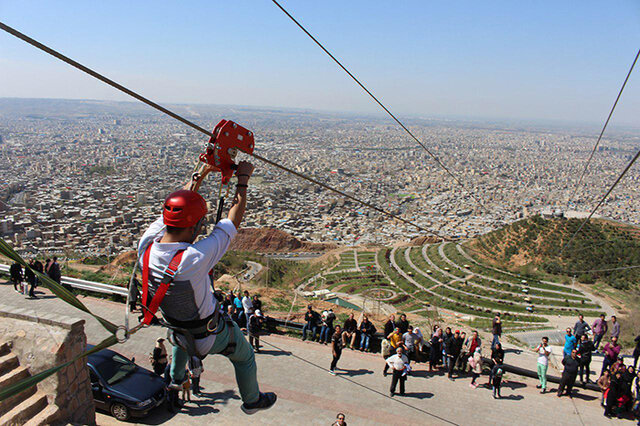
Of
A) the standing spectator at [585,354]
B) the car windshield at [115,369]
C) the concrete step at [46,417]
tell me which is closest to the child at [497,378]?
the standing spectator at [585,354]

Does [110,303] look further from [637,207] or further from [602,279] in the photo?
[637,207]

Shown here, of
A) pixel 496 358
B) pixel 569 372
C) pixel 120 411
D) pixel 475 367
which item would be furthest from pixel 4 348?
pixel 569 372

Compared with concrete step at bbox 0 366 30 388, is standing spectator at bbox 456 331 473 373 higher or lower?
lower

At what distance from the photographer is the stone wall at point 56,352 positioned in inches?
208

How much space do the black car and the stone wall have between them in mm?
810

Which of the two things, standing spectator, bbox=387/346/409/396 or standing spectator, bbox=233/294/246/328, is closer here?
standing spectator, bbox=387/346/409/396

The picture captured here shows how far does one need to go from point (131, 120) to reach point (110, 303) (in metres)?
149

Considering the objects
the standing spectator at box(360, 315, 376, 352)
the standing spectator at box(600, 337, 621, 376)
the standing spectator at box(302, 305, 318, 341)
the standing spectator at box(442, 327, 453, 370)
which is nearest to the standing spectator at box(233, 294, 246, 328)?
the standing spectator at box(302, 305, 318, 341)

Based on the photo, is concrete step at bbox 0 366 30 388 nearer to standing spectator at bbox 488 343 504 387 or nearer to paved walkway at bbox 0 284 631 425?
paved walkway at bbox 0 284 631 425

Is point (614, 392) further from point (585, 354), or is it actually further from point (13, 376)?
point (13, 376)

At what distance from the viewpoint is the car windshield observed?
→ 685 centimetres

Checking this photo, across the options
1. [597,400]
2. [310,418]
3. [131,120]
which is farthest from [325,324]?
[131,120]

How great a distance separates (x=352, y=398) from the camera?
7961mm

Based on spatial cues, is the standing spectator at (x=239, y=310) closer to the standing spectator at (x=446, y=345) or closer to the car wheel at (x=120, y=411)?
the car wheel at (x=120, y=411)
